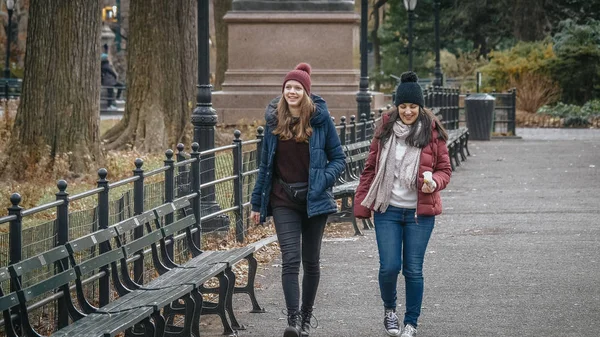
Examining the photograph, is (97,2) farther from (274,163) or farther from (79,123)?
(274,163)

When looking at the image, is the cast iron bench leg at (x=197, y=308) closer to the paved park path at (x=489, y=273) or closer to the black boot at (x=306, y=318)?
the paved park path at (x=489, y=273)

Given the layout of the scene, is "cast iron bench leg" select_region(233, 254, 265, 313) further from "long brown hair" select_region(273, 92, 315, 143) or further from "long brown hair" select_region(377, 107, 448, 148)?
"long brown hair" select_region(377, 107, 448, 148)

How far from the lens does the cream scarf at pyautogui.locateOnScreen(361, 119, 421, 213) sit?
27.5 feet

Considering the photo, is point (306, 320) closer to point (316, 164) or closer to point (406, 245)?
point (406, 245)

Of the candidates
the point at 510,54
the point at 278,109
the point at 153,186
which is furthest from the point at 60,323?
the point at 510,54

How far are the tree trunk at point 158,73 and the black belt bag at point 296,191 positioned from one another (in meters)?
14.8

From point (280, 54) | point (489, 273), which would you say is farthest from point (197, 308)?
point (280, 54)

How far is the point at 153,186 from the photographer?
33.3ft

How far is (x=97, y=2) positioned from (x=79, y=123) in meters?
1.75

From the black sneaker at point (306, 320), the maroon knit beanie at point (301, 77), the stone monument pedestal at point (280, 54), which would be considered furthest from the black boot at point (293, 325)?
the stone monument pedestal at point (280, 54)

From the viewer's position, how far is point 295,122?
8461 millimetres

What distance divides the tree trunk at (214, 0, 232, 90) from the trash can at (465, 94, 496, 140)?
22.1 feet

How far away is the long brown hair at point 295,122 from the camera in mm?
8398

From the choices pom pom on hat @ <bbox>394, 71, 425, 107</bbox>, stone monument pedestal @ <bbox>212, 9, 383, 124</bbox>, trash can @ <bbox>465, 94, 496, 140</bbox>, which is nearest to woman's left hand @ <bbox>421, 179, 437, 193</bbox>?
pom pom on hat @ <bbox>394, 71, 425, 107</bbox>
